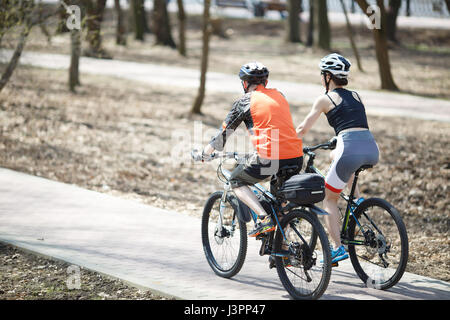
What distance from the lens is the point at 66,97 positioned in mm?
17281

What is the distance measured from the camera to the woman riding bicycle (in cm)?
558

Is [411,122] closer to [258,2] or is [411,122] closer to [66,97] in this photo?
[66,97]

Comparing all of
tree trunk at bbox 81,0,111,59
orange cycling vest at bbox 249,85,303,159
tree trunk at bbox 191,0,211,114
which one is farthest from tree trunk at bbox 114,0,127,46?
orange cycling vest at bbox 249,85,303,159

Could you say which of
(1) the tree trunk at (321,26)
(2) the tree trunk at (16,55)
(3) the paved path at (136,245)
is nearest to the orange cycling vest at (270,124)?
(3) the paved path at (136,245)

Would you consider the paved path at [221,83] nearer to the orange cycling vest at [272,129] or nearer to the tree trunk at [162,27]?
the tree trunk at [162,27]

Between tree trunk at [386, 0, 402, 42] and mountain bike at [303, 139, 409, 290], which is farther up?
mountain bike at [303, 139, 409, 290]

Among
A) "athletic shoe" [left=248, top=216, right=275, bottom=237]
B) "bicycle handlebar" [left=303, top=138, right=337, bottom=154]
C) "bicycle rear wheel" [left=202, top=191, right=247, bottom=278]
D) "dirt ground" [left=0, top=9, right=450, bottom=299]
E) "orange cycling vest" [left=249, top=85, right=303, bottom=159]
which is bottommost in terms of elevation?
"dirt ground" [left=0, top=9, right=450, bottom=299]

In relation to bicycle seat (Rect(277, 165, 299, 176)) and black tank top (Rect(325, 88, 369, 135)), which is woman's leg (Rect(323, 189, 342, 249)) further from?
Result: black tank top (Rect(325, 88, 369, 135))

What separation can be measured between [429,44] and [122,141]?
63.2ft

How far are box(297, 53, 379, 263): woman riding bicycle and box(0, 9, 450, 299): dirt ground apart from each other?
1769 mm

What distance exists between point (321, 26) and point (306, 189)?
69.6 feet

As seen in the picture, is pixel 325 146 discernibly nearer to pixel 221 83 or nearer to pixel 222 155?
pixel 222 155

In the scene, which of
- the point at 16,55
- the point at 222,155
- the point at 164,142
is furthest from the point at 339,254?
the point at 16,55

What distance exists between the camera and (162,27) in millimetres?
28781
